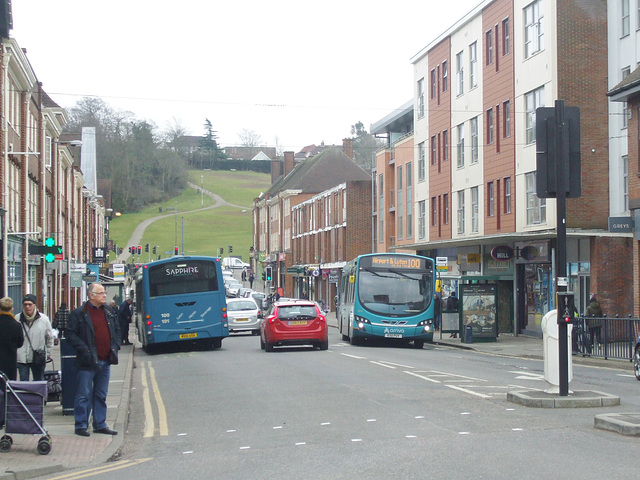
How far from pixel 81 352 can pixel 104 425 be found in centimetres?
105

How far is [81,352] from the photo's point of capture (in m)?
10.6

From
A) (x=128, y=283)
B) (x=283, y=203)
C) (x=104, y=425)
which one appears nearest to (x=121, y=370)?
(x=104, y=425)

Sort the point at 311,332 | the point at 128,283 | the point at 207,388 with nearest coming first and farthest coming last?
the point at 207,388
the point at 311,332
the point at 128,283

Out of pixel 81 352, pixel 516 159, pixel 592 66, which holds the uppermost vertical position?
pixel 592 66

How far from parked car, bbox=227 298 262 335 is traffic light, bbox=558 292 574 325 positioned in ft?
85.9

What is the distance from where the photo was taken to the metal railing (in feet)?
72.6

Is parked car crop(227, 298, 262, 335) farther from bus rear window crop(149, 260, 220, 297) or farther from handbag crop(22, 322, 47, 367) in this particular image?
handbag crop(22, 322, 47, 367)

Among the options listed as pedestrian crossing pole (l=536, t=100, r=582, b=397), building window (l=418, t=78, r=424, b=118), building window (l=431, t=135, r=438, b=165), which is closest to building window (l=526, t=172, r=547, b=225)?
building window (l=431, t=135, r=438, b=165)

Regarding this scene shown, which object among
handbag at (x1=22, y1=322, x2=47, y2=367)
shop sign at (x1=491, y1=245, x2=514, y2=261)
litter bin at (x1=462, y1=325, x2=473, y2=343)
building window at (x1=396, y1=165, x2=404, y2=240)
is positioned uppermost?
building window at (x1=396, y1=165, x2=404, y2=240)

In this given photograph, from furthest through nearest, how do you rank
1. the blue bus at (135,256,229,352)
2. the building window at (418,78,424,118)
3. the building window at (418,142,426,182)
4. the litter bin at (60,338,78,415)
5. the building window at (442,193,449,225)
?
the building window at (418,78,424,118) < the building window at (418,142,426,182) < the building window at (442,193,449,225) < the blue bus at (135,256,229,352) < the litter bin at (60,338,78,415)

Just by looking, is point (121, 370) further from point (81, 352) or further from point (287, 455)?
point (287, 455)

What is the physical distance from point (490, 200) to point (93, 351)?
29577 millimetres

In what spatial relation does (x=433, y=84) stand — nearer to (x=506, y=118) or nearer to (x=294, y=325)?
(x=506, y=118)

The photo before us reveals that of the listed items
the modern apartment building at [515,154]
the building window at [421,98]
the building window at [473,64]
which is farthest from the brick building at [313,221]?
the building window at [473,64]
